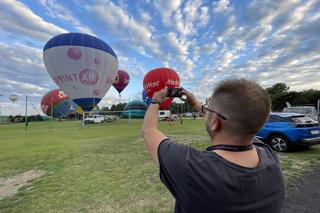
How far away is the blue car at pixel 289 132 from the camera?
9234mm

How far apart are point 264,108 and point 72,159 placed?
27.6 feet

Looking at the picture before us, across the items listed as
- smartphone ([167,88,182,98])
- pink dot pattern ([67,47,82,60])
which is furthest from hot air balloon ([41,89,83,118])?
smartphone ([167,88,182,98])

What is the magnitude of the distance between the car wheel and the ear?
9367 millimetres

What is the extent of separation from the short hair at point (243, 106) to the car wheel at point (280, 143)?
931 centimetres

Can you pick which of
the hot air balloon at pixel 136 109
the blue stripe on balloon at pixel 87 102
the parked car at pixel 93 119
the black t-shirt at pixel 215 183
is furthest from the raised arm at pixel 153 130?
the hot air balloon at pixel 136 109

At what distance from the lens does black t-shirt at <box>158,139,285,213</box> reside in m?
1.21

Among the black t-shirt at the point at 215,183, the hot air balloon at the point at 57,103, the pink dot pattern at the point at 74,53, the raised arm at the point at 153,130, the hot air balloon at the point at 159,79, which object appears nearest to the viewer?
the black t-shirt at the point at 215,183

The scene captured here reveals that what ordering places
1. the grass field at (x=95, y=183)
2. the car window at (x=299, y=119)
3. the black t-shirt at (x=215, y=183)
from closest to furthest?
the black t-shirt at (x=215, y=183) < the grass field at (x=95, y=183) < the car window at (x=299, y=119)

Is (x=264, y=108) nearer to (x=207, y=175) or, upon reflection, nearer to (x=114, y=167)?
(x=207, y=175)

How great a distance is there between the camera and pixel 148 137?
1562mm

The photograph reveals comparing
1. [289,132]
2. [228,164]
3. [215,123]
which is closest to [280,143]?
[289,132]

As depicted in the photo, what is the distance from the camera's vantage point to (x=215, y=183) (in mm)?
1201

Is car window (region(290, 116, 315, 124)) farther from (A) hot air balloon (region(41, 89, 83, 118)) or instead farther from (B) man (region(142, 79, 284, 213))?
(A) hot air balloon (region(41, 89, 83, 118))

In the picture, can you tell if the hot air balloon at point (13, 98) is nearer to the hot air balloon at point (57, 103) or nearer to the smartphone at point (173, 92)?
the hot air balloon at point (57, 103)
